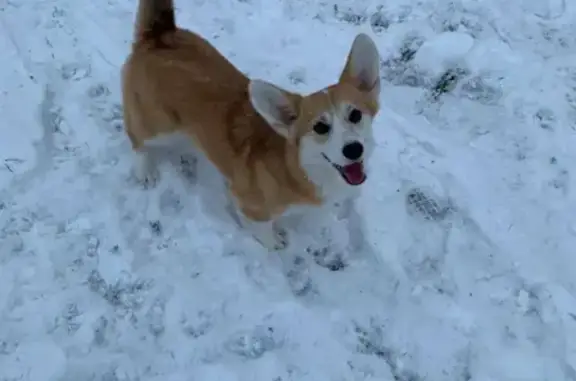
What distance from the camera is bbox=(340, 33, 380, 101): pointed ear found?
9.16 ft

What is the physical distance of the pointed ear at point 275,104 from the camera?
278cm

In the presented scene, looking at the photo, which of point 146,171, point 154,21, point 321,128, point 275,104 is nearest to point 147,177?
point 146,171

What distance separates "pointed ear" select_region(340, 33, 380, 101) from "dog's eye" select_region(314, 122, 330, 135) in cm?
22

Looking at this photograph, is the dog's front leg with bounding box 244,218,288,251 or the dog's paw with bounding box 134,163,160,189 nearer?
the dog's front leg with bounding box 244,218,288,251

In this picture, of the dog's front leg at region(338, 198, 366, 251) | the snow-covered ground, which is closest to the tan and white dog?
the dog's front leg at region(338, 198, 366, 251)

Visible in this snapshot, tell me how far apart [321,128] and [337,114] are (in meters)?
0.08

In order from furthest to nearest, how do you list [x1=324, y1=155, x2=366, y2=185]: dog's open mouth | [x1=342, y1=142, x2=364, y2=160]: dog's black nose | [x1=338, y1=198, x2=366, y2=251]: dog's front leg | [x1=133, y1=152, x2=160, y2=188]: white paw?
1. [x1=133, y1=152, x2=160, y2=188]: white paw
2. [x1=338, y1=198, x2=366, y2=251]: dog's front leg
3. [x1=324, y1=155, x2=366, y2=185]: dog's open mouth
4. [x1=342, y1=142, x2=364, y2=160]: dog's black nose

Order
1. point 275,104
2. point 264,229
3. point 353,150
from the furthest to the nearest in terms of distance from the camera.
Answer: point 264,229, point 275,104, point 353,150

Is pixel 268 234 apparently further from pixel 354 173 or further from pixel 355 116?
pixel 355 116

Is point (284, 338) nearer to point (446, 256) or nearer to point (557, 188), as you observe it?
point (446, 256)

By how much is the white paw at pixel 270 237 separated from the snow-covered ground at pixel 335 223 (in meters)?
0.06

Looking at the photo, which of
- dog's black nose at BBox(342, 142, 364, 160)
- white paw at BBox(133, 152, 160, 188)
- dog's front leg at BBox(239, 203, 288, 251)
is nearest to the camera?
dog's black nose at BBox(342, 142, 364, 160)

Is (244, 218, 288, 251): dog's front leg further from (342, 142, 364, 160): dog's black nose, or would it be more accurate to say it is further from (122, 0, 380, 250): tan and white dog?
(342, 142, 364, 160): dog's black nose

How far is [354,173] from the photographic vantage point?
9.58ft
